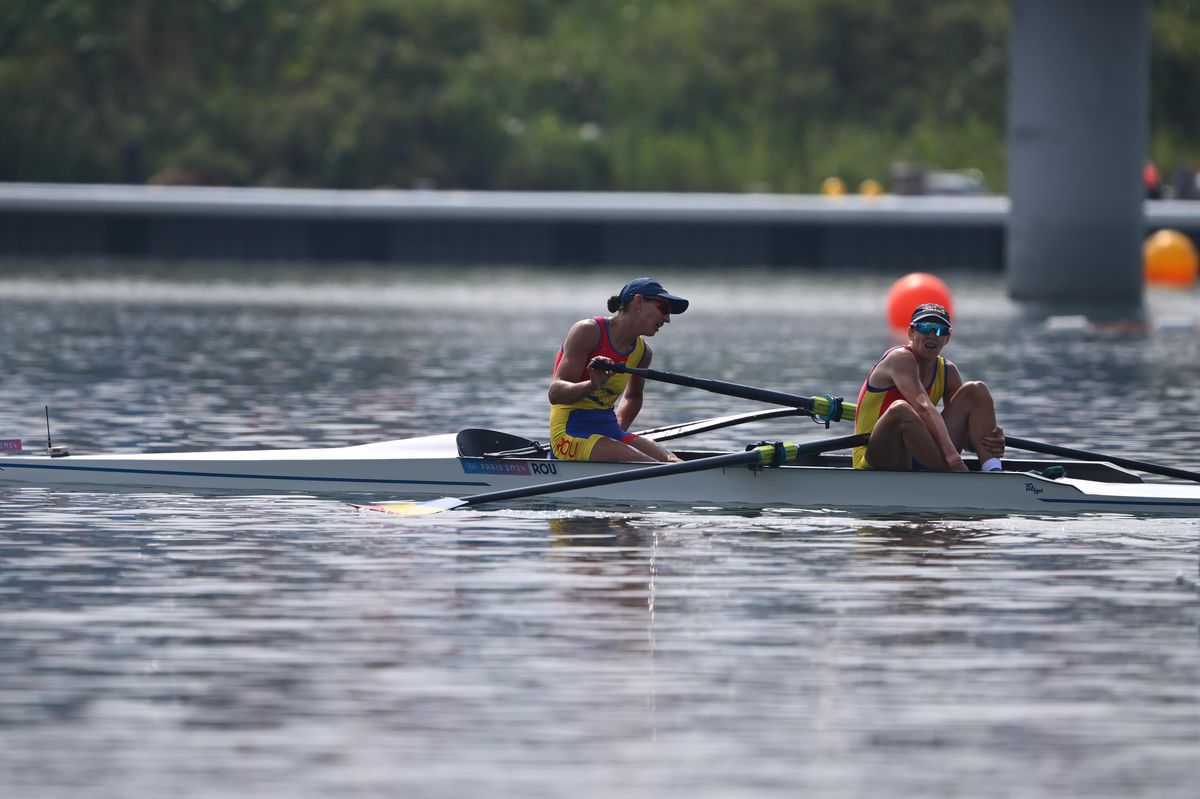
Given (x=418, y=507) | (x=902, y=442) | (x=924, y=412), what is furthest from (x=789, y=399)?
(x=418, y=507)

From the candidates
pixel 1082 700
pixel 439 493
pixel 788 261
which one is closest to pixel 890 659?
pixel 1082 700

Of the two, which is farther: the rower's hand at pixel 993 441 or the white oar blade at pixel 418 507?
the rower's hand at pixel 993 441

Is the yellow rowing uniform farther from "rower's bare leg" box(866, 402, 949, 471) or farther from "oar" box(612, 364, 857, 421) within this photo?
"oar" box(612, 364, 857, 421)

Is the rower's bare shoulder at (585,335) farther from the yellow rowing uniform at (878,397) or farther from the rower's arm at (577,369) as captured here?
the yellow rowing uniform at (878,397)

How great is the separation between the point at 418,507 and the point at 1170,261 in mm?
32178

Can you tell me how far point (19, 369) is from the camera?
25891mm

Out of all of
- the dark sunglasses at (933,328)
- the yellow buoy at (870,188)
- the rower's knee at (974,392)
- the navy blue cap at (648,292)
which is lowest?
the rower's knee at (974,392)

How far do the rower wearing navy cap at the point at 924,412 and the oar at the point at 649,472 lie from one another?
19cm

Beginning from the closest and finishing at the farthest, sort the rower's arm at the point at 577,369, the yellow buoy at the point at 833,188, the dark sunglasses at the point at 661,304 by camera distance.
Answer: the dark sunglasses at the point at 661,304, the rower's arm at the point at 577,369, the yellow buoy at the point at 833,188

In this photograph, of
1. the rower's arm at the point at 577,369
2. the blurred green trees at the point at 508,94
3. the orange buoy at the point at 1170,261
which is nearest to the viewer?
the rower's arm at the point at 577,369

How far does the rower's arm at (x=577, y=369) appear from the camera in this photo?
1480cm

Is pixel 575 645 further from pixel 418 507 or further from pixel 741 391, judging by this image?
pixel 741 391

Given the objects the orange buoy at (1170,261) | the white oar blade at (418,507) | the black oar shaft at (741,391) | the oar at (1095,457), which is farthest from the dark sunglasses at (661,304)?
the orange buoy at (1170,261)

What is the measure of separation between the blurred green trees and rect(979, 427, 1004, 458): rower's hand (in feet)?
129
